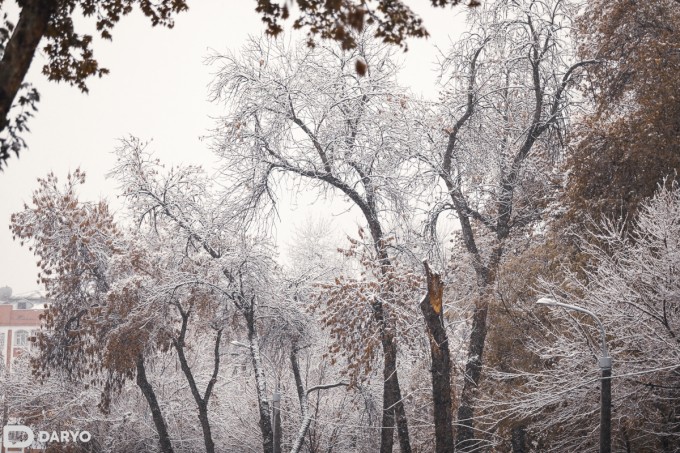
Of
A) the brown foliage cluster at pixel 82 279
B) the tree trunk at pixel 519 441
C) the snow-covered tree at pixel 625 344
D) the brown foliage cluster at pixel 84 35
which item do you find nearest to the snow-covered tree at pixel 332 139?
the snow-covered tree at pixel 625 344

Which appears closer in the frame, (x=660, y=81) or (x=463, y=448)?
(x=660, y=81)

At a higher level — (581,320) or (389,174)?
(389,174)

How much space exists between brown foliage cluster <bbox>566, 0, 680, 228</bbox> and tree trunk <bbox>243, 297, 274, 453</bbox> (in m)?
9.81

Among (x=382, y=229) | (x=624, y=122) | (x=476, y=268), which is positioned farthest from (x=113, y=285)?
(x=624, y=122)

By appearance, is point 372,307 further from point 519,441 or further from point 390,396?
point 519,441

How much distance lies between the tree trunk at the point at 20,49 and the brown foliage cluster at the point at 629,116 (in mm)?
12359

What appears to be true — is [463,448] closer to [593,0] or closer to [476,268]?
[476,268]

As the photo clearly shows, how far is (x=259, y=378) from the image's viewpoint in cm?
2188

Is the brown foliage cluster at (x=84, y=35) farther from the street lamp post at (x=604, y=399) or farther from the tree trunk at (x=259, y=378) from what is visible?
the tree trunk at (x=259, y=378)

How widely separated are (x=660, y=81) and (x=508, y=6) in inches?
224

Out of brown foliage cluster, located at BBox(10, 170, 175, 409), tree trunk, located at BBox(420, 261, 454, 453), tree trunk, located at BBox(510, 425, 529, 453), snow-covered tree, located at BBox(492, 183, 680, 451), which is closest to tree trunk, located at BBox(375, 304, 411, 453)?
tree trunk, located at BBox(420, 261, 454, 453)

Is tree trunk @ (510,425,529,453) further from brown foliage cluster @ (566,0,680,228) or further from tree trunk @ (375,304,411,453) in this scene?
brown foliage cluster @ (566,0,680,228)

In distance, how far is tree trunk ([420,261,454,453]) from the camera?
14359mm

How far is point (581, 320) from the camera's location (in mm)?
16594
